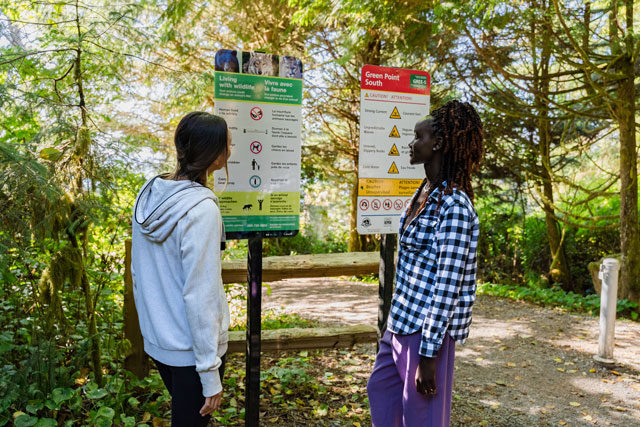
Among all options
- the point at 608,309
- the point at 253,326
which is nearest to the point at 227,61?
the point at 253,326

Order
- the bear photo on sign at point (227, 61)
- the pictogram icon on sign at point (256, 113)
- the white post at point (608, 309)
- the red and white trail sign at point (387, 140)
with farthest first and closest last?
1. the white post at point (608, 309)
2. the red and white trail sign at point (387, 140)
3. the pictogram icon on sign at point (256, 113)
4. the bear photo on sign at point (227, 61)

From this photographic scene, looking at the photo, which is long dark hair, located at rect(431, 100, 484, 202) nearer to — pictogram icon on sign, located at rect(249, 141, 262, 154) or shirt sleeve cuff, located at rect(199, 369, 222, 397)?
pictogram icon on sign, located at rect(249, 141, 262, 154)

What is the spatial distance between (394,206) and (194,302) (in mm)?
2166

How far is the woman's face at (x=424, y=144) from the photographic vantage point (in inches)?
90.4

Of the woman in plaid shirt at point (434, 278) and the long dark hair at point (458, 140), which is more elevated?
the long dark hair at point (458, 140)

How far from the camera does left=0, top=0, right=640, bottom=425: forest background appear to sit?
3174 millimetres

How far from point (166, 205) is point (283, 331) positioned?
2.21 m

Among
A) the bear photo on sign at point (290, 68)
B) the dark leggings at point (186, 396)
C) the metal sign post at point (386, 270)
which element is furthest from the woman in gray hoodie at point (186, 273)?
the metal sign post at point (386, 270)

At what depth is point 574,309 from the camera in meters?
7.98

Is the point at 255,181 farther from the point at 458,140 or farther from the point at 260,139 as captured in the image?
the point at 458,140

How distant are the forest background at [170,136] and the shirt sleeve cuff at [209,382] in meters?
1.33

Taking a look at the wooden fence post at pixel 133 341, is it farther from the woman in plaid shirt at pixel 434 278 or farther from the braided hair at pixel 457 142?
the braided hair at pixel 457 142

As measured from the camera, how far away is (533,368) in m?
5.19

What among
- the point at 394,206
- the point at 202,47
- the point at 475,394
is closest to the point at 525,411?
the point at 475,394
